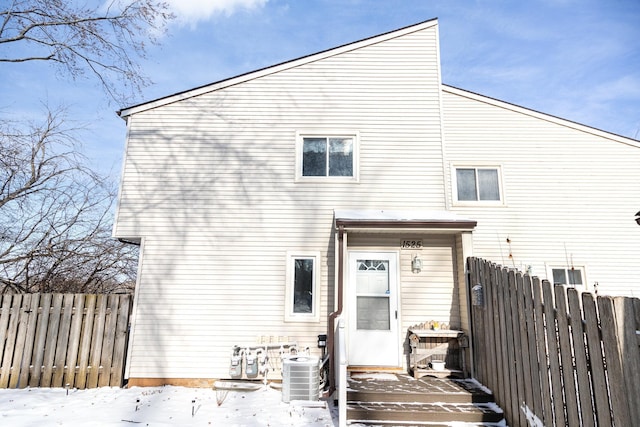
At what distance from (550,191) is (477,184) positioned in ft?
5.50

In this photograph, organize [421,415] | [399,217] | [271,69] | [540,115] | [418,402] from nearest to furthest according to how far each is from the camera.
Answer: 1. [421,415]
2. [418,402]
3. [399,217]
4. [271,69]
5. [540,115]

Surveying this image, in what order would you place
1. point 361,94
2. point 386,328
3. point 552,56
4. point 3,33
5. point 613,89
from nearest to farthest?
point 386,328
point 3,33
point 361,94
point 552,56
point 613,89

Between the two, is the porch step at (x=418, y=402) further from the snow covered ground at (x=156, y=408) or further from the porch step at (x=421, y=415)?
the snow covered ground at (x=156, y=408)

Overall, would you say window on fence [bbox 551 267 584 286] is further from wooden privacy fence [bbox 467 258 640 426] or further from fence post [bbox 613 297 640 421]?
fence post [bbox 613 297 640 421]

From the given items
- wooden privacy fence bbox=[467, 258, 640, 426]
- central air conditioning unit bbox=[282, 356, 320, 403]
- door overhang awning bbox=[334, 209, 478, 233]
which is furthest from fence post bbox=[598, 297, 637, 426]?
central air conditioning unit bbox=[282, 356, 320, 403]

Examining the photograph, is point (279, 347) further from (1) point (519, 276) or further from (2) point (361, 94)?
(2) point (361, 94)

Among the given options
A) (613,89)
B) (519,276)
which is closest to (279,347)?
(519,276)

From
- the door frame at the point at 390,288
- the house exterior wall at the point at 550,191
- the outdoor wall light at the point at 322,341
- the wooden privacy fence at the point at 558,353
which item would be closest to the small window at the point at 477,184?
the house exterior wall at the point at 550,191

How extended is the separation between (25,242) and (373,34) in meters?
10.6

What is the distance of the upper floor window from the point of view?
23.7ft

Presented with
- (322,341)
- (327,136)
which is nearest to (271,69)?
(327,136)

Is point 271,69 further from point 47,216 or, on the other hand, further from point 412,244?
point 47,216

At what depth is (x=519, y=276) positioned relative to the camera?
159 inches

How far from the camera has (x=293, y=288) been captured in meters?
6.64
